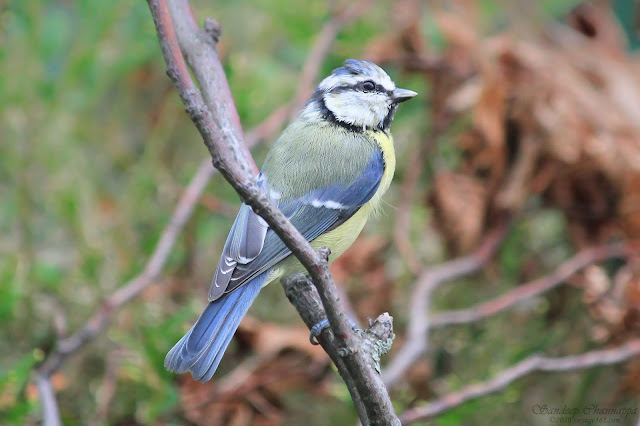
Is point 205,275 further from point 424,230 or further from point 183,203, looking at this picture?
point 424,230

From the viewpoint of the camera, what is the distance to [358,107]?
2176 mm

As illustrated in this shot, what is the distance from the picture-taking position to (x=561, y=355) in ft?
9.06

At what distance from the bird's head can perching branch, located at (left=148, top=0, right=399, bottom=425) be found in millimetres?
612

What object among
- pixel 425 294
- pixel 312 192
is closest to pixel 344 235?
pixel 312 192

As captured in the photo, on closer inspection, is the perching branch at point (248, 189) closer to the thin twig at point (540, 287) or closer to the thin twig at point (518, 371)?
the thin twig at point (518, 371)

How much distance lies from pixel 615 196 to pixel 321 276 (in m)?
1.96

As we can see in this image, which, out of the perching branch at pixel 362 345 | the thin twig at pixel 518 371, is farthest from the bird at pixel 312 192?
the thin twig at pixel 518 371

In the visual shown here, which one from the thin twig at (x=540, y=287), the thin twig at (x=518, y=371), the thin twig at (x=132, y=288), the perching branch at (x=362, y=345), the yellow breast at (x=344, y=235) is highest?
the thin twig at (x=132, y=288)

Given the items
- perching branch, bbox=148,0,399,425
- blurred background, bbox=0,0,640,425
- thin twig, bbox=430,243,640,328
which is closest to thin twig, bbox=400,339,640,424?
blurred background, bbox=0,0,640,425

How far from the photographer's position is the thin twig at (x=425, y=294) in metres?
2.31

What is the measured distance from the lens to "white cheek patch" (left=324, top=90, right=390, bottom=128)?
84.3 inches

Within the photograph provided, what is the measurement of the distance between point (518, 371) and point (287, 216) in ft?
2.81

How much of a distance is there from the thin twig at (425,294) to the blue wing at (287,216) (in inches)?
24.5

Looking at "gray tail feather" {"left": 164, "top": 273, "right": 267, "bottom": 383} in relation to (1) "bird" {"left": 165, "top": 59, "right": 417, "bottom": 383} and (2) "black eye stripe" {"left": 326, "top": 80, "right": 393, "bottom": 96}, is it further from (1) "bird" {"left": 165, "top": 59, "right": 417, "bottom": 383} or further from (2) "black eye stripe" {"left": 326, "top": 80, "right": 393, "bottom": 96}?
(2) "black eye stripe" {"left": 326, "top": 80, "right": 393, "bottom": 96}
